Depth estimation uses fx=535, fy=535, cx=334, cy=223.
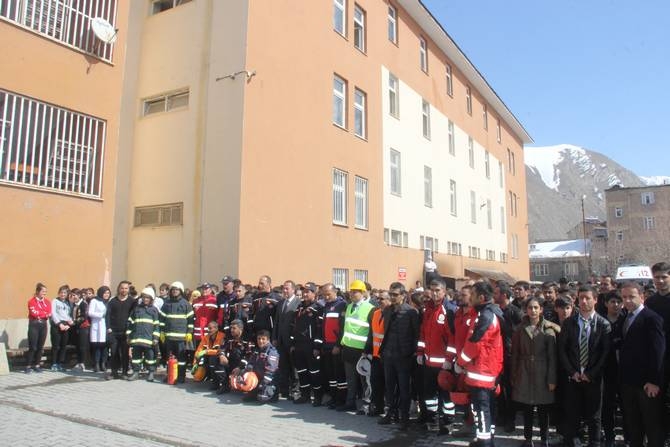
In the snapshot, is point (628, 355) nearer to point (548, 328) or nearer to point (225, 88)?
point (548, 328)

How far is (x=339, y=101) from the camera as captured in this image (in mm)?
18703

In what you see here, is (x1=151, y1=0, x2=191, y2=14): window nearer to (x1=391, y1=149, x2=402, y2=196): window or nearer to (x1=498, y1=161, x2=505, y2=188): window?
(x1=391, y1=149, x2=402, y2=196): window

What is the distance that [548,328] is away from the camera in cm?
669

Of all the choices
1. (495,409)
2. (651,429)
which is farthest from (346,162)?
(651,429)

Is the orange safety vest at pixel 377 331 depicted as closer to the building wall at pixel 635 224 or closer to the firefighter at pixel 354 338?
the firefighter at pixel 354 338

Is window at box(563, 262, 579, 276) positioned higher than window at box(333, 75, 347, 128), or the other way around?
window at box(333, 75, 347, 128)

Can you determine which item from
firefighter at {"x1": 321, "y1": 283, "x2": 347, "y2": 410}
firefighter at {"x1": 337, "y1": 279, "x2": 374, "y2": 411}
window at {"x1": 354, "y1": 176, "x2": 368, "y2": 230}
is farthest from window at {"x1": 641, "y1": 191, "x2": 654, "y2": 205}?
firefighter at {"x1": 337, "y1": 279, "x2": 374, "y2": 411}

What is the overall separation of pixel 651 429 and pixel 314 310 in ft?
16.9

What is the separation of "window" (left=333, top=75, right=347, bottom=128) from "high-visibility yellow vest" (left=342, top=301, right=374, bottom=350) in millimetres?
10694

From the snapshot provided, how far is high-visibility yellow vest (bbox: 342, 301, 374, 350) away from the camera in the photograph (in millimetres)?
8430

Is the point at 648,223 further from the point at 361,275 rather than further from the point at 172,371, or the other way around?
the point at 172,371

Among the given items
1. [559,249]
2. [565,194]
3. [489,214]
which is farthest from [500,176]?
[565,194]

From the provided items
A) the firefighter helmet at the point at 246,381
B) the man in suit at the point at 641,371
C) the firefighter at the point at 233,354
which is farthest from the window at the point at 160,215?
the man in suit at the point at 641,371

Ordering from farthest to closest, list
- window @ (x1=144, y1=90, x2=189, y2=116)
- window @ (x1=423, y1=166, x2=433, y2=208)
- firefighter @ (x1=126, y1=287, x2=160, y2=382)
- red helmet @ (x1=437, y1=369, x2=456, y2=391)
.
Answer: window @ (x1=423, y1=166, x2=433, y2=208) < window @ (x1=144, y1=90, x2=189, y2=116) < firefighter @ (x1=126, y1=287, x2=160, y2=382) < red helmet @ (x1=437, y1=369, x2=456, y2=391)
